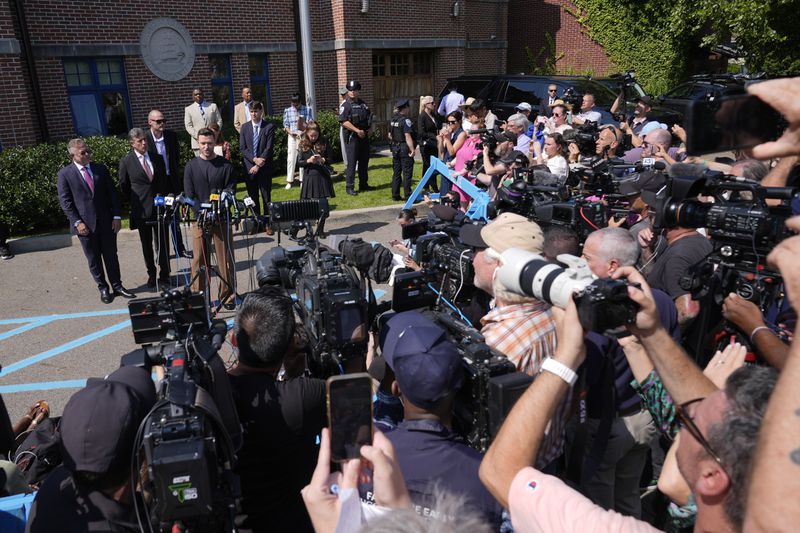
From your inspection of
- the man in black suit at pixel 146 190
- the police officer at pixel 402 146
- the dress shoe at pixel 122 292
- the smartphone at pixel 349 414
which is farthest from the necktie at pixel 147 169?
the smartphone at pixel 349 414

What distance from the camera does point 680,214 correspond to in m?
3.07

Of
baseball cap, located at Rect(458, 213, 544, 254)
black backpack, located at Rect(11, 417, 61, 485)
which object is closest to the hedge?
black backpack, located at Rect(11, 417, 61, 485)

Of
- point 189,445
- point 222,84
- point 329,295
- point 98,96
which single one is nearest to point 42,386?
point 329,295

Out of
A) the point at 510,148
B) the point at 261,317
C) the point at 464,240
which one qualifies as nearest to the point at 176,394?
the point at 261,317

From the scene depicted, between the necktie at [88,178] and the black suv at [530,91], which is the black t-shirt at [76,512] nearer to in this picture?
the necktie at [88,178]

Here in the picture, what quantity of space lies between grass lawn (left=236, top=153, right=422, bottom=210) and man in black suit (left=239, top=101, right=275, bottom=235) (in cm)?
43

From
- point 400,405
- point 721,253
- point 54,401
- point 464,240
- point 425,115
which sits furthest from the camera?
point 425,115

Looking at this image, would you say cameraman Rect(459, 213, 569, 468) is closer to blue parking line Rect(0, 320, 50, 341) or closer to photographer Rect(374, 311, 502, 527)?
photographer Rect(374, 311, 502, 527)

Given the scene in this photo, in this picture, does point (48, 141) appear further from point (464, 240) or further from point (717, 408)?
point (717, 408)

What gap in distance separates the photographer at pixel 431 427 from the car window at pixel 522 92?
40.3 feet

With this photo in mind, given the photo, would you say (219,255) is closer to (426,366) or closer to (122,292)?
(122,292)

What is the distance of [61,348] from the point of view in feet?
20.6

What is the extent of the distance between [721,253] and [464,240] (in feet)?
4.47

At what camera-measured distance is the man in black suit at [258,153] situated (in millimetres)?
9734
